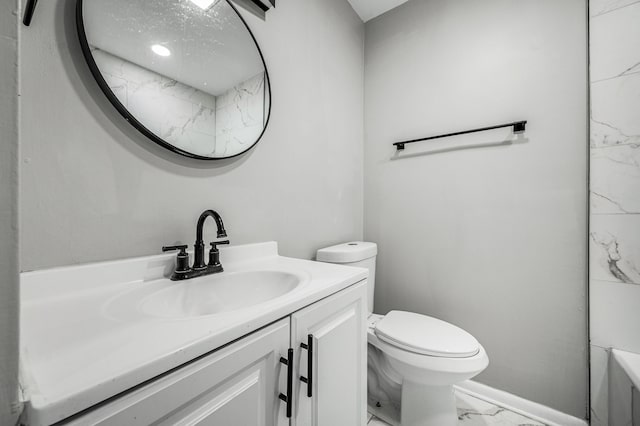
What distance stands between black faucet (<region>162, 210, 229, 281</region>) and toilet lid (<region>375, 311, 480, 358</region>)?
29.6 inches

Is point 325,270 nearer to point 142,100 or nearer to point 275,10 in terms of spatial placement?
point 142,100

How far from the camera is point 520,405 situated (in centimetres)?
122

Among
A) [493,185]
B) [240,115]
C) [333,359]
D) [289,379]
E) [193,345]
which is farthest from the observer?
[493,185]

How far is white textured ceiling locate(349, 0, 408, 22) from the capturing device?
1.59 m

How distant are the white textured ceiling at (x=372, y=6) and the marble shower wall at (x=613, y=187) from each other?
976 mm

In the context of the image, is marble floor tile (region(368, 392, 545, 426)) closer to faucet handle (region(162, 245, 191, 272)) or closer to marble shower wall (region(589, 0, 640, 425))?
marble shower wall (region(589, 0, 640, 425))

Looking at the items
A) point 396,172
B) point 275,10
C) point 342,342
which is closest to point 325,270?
point 342,342

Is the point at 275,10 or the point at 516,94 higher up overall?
the point at 275,10

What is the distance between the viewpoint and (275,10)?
1.13 metres

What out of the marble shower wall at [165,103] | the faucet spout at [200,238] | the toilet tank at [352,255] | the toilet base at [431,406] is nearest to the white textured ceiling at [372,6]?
the marble shower wall at [165,103]

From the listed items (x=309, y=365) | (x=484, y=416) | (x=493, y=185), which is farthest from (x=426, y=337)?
(x=493, y=185)

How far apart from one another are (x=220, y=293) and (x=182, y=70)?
70cm

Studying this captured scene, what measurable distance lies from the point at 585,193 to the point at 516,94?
1.80 ft

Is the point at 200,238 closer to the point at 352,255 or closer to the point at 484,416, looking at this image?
the point at 352,255
